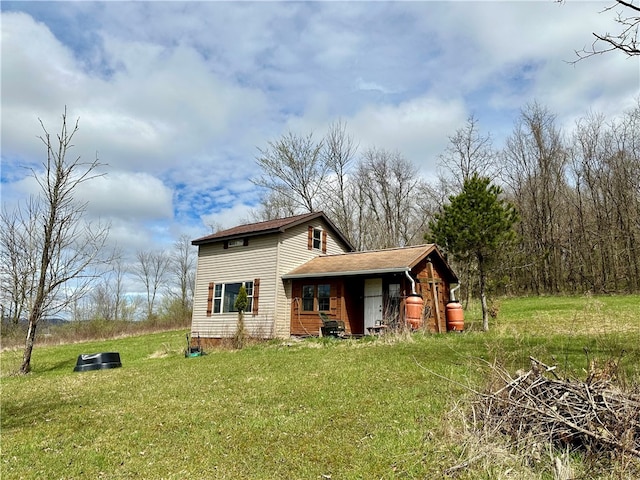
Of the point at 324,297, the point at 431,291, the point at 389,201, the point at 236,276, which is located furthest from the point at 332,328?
the point at 389,201

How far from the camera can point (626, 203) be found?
24562 mm

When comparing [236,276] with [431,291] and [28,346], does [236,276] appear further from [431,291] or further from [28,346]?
[431,291]

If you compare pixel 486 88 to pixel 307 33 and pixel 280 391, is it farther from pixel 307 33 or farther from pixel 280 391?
pixel 280 391

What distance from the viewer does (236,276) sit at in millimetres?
17141

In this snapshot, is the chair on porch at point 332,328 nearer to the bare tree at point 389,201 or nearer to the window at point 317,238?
the window at point 317,238

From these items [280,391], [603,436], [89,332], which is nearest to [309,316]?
[280,391]

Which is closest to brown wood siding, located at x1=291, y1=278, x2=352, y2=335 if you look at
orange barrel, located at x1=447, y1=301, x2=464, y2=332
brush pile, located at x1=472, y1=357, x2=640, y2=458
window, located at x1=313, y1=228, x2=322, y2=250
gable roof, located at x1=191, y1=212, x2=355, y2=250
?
gable roof, located at x1=191, y1=212, x2=355, y2=250

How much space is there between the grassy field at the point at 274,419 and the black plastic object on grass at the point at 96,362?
156 centimetres

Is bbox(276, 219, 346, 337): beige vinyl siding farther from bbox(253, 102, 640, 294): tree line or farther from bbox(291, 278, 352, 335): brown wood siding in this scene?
bbox(253, 102, 640, 294): tree line

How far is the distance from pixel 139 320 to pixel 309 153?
750 inches

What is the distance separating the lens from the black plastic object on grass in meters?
11.6

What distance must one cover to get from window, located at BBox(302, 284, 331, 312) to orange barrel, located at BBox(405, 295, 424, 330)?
10.5ft

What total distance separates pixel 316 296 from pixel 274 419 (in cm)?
1044

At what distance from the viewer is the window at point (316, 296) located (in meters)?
15.4
